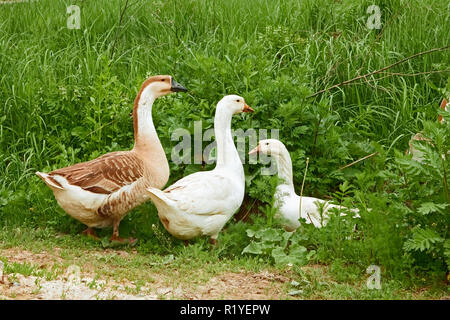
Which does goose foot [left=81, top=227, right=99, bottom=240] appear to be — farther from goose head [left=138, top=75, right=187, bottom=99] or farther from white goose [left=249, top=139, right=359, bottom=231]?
white goose [left=249, top=139, right=359, bottom=231]

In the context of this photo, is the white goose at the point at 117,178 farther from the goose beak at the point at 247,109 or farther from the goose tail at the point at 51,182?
the goose beak at the point at 247,109

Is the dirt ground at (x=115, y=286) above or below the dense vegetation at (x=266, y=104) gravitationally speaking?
below

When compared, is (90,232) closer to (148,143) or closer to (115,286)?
(148,143)

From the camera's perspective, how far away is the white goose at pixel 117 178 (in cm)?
584

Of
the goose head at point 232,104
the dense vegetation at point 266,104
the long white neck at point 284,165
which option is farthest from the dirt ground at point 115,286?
the goose head at point 232,104

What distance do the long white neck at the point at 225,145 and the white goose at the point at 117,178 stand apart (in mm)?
488

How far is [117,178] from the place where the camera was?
19.5 feet

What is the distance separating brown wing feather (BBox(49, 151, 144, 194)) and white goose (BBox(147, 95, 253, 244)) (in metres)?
0.38

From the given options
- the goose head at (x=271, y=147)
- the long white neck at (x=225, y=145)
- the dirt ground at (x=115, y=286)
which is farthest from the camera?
the goose head at (x=271, y=147)

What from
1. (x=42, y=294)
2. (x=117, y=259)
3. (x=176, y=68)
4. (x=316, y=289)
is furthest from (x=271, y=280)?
(x=176, y=68)

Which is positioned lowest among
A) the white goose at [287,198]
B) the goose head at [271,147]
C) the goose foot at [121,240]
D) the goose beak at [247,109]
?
the goose foot at [121,240]

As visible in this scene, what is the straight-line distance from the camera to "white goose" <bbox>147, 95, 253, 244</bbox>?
5684 mm

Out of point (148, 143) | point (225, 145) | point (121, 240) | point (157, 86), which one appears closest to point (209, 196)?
point (225, 145)

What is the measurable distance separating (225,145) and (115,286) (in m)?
1.76
